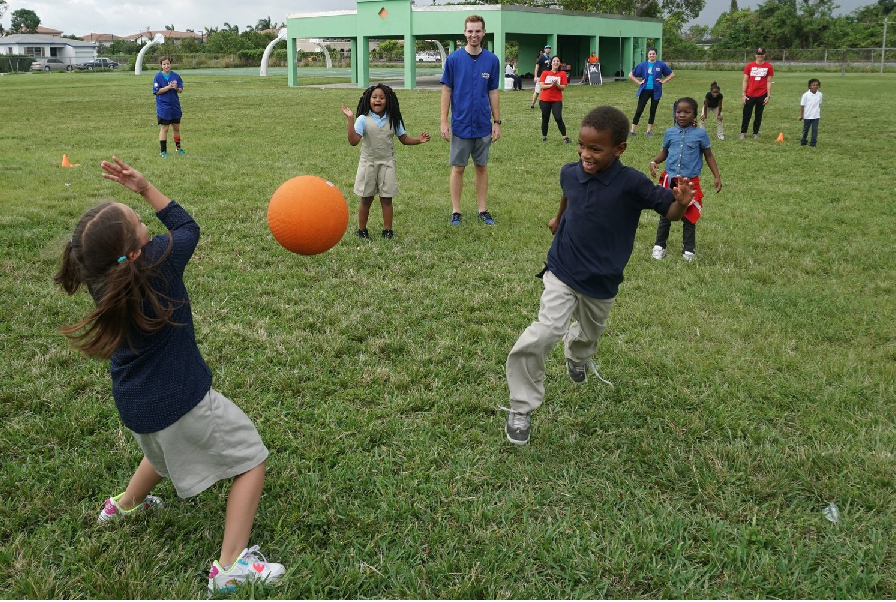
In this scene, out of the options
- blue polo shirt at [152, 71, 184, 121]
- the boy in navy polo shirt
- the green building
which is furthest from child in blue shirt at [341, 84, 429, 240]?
the green building

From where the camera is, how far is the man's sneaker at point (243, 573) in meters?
2.71

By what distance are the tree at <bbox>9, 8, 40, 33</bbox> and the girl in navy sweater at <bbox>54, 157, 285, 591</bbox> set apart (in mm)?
165211

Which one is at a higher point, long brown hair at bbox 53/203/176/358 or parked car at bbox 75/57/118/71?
parked car at bbox 75/57/118/71

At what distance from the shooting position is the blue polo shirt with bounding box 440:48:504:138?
797cm

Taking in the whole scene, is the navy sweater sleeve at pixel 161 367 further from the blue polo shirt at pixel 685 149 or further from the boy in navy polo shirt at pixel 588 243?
the blue polo shirt at pixel 685 149

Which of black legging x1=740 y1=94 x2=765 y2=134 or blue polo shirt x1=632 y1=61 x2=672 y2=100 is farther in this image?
blue polo shirt x1=632 y1=61 x2=672 y2=100

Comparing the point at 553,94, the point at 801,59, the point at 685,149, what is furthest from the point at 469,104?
the point at 801,59

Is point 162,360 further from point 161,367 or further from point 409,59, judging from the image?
point 409,59

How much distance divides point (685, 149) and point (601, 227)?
13.1 ft

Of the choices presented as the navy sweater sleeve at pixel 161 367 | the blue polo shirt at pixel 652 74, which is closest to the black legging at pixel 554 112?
the blue polo shirt at pixel 652 74

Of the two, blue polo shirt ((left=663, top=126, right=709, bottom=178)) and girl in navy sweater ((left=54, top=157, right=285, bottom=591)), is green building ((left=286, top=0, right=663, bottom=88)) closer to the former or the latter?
blue polo shirt ((left=663, top=126, right=709, bottom=178))

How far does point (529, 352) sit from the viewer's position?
3.77 m

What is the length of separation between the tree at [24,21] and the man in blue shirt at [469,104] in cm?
16074

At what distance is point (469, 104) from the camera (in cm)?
798
